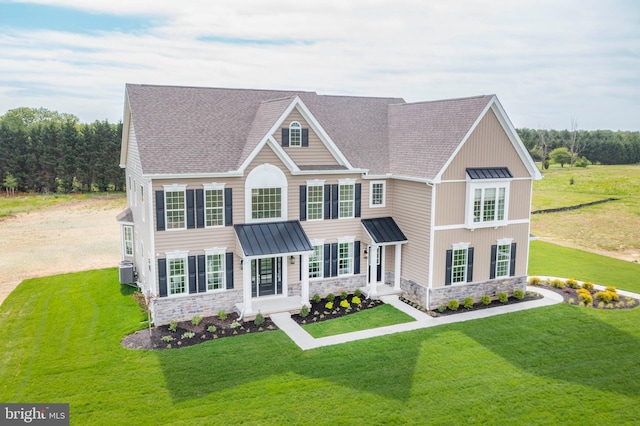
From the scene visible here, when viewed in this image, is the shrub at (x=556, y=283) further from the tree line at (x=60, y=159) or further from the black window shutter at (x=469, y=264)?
the tree line at (x=60, y=159)

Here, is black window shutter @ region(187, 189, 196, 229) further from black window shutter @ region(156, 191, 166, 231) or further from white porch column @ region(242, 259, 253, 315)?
white porch column @ region(242, 259, 253, 315)

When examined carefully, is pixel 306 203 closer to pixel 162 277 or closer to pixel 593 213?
pixel 162 277

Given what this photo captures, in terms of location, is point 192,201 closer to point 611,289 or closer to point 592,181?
point 611,289

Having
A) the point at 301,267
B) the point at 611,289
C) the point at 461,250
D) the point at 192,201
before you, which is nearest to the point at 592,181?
the point at 611,289

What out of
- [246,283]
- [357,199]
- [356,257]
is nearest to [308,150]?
[357,199]

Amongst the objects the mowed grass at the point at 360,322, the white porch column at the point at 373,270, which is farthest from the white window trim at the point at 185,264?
the white porch column at the point at 373,270
